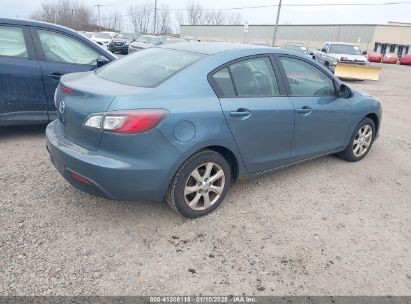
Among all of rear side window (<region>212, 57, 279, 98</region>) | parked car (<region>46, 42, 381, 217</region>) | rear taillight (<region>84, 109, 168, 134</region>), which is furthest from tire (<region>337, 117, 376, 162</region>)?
rear taillight (<region>84, 109, 168, 134</region>)

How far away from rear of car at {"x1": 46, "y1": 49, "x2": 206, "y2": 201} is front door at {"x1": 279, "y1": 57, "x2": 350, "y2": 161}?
→ 1482 mm

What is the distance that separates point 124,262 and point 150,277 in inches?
10.3

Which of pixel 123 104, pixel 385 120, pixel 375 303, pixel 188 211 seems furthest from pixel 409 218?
pixel 385 120

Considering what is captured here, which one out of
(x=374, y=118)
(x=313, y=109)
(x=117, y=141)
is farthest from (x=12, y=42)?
(x=374, y=118)

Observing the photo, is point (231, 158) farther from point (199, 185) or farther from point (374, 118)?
point (374, 118)

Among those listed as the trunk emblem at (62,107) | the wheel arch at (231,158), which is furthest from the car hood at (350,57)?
the trunk emblem at (62,107)

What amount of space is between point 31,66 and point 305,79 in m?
3.43

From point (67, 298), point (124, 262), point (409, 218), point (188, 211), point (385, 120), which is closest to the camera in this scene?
point (67, 298)

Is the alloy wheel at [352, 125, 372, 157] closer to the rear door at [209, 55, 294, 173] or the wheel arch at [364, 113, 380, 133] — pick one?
the wheel arch at [364, 113, 380, 133]

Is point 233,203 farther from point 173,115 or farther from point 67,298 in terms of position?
point 67,298

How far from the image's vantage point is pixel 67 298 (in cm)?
235

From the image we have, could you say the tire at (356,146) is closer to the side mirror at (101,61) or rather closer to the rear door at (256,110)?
the rear door at (256,110)

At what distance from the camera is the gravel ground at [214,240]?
257cm

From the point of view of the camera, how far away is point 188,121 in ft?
9.71
